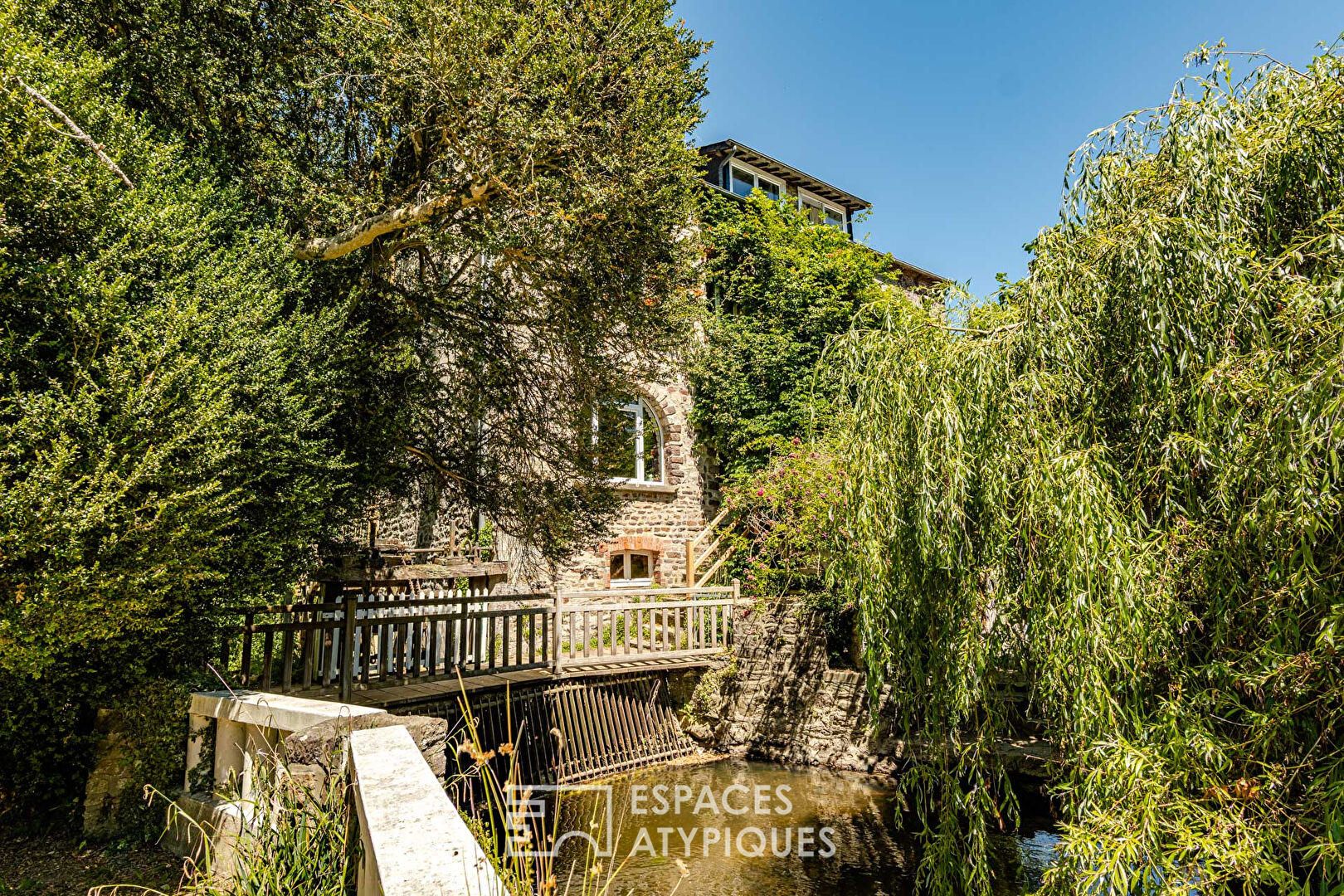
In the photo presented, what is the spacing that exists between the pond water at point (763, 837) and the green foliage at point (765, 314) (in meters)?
6.94

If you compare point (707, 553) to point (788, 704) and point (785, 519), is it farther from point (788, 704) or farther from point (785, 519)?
point (788, 704)

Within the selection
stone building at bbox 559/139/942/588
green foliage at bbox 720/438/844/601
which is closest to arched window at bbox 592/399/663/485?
stone building at bbox 559/139/942/588

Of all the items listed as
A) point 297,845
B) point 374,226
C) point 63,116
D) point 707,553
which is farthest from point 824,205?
point 297,845

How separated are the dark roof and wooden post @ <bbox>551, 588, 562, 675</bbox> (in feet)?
38.3

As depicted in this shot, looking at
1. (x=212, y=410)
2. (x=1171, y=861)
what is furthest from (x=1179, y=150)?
(x=212, y=410)

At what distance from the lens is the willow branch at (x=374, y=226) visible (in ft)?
20.1

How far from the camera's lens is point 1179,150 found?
164 inches

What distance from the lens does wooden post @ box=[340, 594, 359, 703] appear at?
22.4ft

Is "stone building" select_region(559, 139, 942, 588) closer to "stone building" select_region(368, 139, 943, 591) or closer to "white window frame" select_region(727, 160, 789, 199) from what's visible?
"stone building" select_region(368, 139, 943, 591)

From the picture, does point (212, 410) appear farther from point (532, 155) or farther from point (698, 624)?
point (698, 624)

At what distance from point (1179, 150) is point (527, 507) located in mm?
6518

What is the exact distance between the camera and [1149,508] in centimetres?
393

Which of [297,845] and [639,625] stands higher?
[297,845]

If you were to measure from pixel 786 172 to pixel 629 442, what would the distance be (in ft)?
41.9
